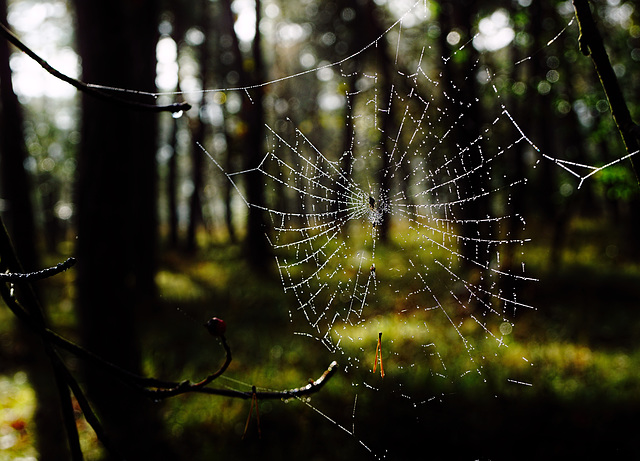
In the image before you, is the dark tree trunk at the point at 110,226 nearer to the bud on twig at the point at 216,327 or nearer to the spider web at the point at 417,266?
the spider web at the point at 417,266

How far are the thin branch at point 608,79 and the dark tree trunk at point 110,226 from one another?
4.69 metres

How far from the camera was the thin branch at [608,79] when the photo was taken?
2.74 ft

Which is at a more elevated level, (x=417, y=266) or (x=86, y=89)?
(x=86, y=89)

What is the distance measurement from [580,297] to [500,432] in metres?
5.95

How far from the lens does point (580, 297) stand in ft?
32.6

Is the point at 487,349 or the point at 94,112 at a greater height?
the point at 94,112

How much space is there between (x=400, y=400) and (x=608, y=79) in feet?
16.4

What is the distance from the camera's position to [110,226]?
16.5 feet

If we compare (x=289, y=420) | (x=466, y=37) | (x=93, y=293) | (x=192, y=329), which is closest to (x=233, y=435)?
(x=289, y=420)

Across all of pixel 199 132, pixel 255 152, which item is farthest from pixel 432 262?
pixel 199 132

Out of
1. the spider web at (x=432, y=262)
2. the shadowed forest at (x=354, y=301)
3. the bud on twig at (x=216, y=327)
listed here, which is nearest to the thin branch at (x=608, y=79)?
the shadowed forest at (x=354, y=301)

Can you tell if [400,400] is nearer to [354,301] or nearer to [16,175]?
[354,301]

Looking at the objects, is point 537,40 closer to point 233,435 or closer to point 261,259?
point 233,435

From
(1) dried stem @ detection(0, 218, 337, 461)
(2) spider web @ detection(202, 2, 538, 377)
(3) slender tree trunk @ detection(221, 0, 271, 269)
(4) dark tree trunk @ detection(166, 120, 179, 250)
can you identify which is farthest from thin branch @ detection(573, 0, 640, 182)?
(4) dark tree trunk @ detection(166, 120, 179, 250)
